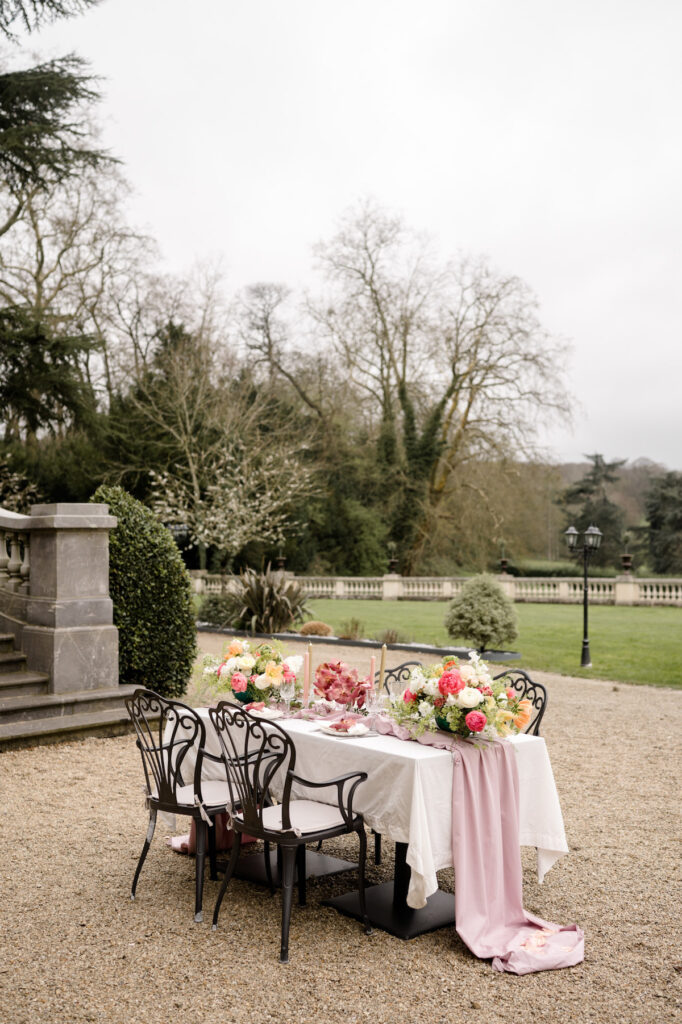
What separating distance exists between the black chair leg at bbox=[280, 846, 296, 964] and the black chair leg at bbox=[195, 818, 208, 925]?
592mm

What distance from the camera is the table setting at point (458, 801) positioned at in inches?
162

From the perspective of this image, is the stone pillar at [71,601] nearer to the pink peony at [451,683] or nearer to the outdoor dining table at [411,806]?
the outdoor dining table at [411,806]

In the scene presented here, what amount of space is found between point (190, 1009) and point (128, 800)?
320 cm

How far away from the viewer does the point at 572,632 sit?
19.8 meters

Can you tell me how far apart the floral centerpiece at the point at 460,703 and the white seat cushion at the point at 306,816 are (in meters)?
0.57

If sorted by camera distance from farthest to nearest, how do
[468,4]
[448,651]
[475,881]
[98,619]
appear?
[448,651]
[468,4]
[98,619]
[475,881]

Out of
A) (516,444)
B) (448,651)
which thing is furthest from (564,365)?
(448,651)

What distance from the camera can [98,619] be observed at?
880 cm

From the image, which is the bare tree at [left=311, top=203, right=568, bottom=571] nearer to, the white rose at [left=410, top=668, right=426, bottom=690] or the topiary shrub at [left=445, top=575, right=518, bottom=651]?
the topiary shrub at [left=445, top=575, right=518, bottom=651]

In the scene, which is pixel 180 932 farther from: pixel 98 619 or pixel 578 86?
pixel 578 86

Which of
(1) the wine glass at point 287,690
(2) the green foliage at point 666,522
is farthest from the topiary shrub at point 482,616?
(2) the green foliage at point 666,522

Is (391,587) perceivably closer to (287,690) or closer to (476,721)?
(287,690)

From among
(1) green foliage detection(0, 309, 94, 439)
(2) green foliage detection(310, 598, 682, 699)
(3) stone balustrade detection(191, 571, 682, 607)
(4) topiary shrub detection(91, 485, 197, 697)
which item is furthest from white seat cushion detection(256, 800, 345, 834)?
(3) stone balustrade detection(191, 571, 682, 607)

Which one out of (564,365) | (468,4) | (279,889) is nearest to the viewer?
(279,889)
